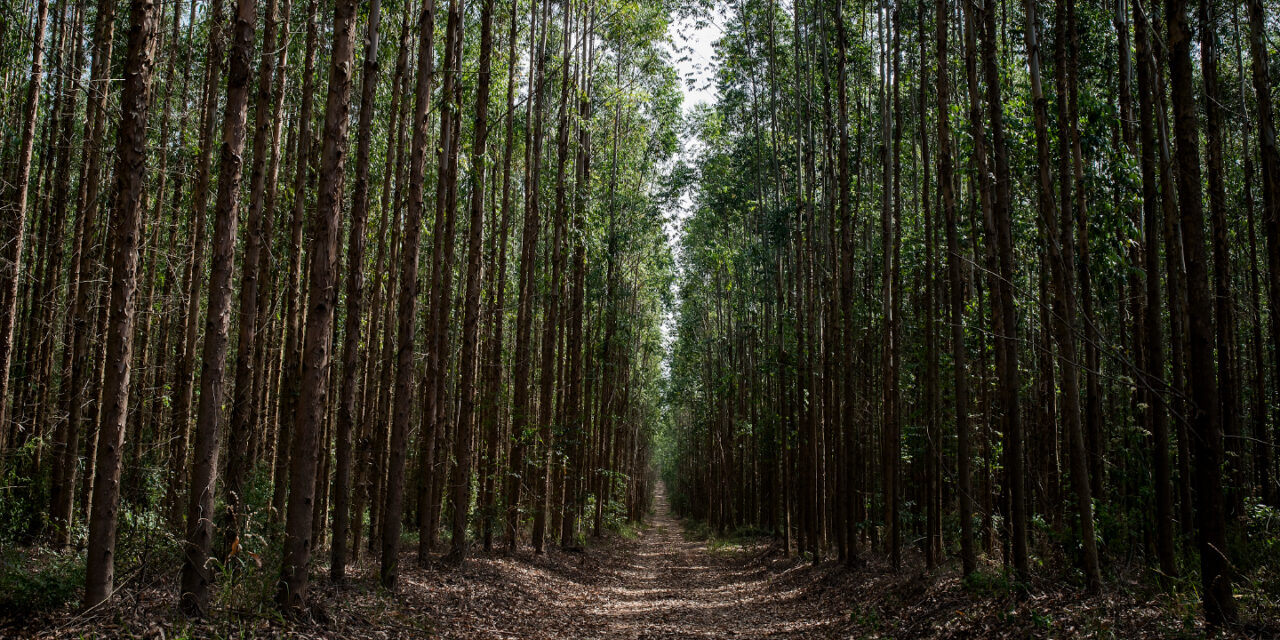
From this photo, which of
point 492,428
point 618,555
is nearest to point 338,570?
point 492,428

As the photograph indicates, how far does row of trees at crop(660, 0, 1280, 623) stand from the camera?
6914 millimetres

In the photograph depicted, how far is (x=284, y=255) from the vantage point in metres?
14.0

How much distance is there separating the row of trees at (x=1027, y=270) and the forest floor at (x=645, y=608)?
26.1 inches

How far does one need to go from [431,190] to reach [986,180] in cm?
1136

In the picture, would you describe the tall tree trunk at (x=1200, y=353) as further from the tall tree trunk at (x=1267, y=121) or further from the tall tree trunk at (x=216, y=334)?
the tall tree trunk at (x=216, y=334)

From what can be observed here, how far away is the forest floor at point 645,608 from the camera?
20.0 ft

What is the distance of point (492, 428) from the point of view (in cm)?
1448

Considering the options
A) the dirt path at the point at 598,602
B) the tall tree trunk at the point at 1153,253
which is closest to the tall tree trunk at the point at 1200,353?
the tall tree trunk at the point at 1153,253

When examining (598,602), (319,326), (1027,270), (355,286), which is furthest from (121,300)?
(1027,270)

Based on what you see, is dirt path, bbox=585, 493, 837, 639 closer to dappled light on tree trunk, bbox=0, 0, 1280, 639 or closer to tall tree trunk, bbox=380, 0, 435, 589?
dappled light on tree trunk, bbox=0, 0, 1280, 639

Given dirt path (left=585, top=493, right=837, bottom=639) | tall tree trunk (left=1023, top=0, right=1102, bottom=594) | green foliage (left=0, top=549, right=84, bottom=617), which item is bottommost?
dirt path (left=585, top=493, right=837, bottom=639)

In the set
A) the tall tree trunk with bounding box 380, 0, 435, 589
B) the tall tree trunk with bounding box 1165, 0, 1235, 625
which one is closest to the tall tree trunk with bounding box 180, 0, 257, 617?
the tall tree trunk with bounding box 380, 0, 435, 589

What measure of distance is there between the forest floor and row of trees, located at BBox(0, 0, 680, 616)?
16.1 inches

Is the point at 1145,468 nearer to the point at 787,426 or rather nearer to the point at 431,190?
the point at 787,426
